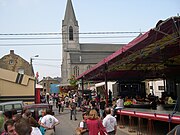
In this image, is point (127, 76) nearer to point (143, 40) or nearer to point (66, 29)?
point (143, 40)

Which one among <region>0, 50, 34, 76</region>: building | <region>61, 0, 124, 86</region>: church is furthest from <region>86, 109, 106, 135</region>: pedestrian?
<region>61, 0, 124, 86</region>: church

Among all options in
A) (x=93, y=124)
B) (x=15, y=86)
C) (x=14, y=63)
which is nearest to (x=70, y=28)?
(x=14, y=63)

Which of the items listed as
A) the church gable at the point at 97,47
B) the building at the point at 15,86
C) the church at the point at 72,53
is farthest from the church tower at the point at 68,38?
the building at the point at 15,86

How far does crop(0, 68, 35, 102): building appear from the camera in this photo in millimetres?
32531

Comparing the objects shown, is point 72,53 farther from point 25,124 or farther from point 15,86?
point 25,124

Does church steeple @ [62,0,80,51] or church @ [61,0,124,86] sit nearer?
church @ [61,0,124,86]

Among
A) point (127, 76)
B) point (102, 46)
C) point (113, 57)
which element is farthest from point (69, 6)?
point (113, 57)

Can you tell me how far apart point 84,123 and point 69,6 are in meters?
103

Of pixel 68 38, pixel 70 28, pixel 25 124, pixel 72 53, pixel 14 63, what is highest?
pixel 70 28

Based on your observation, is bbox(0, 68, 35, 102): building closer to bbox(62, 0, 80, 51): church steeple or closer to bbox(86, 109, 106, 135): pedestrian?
bbox(86, 109, 106, 135): pedestrian

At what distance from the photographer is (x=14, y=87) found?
108 feet

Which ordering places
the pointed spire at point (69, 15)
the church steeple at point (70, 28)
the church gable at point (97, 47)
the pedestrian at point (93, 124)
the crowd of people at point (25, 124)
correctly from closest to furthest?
the crowd of people at point (25, 124), the pedestrian at point (93, 124), the church steeple at point (70, 28), the pointed spire at point (69, 15), the church gable at point (97, 47)

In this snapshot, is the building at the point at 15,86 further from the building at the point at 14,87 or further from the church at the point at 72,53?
the church at the point at 72,53

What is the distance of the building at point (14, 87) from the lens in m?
32.5
